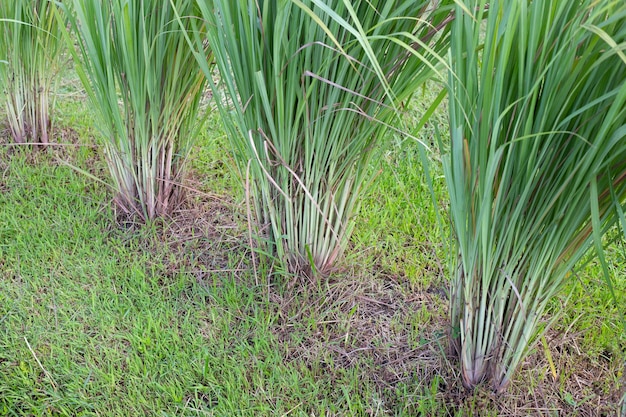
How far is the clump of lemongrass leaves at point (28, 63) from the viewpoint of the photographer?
7.73 feet

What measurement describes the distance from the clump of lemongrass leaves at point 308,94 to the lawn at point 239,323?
0.12 m

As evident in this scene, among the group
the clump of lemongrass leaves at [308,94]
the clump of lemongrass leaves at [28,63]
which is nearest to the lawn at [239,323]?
the clump of lemongrass leaves at [308,94]

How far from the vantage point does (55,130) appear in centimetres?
276

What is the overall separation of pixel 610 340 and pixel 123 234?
1.54m

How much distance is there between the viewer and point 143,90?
192 centimetres

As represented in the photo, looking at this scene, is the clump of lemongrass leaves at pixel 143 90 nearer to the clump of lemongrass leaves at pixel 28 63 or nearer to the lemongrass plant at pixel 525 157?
the clump of lemongrass leaves at pixel 28 63

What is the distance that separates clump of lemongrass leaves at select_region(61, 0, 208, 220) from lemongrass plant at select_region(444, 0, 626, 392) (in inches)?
37.5

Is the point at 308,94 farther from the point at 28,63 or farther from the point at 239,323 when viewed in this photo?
the point at 28,63

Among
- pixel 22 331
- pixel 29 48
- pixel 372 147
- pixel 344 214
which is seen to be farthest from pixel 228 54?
pixel 29 48

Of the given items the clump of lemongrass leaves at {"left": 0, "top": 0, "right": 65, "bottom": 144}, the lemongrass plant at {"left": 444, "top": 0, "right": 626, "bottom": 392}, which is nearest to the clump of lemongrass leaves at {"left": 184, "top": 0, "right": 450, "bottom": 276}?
the lemongrass plant at {"left": 444, "top": 0, "right": 626, "bottom": 392}

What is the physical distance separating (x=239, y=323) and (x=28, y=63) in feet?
4.75

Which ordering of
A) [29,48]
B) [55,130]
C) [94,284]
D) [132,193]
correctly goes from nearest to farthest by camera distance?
[94,284]
[132,193]
[29,48]
[55,130]

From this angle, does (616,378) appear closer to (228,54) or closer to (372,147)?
(372,147)

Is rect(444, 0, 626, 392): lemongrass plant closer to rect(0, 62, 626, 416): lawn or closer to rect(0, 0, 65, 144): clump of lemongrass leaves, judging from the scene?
rect(0, 62, 626, 416): lawn
